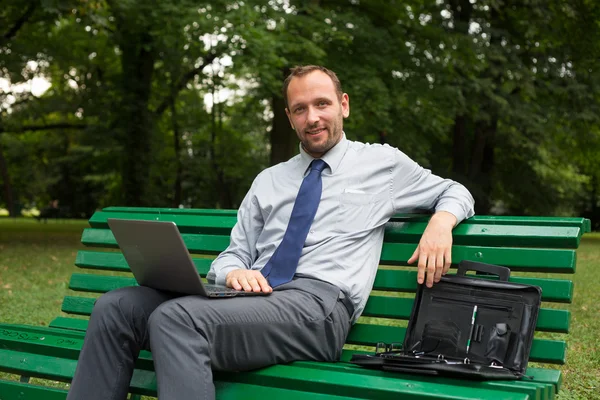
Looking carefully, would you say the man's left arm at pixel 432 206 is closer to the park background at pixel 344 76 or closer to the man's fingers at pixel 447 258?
the man's fingers at pixel 447 258

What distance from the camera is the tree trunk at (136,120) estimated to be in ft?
67.6

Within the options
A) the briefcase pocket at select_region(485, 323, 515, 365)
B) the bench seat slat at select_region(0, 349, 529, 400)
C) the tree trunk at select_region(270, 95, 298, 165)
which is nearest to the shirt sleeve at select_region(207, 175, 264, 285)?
the bench seat slat at select_region(0, 349, 529, 400)

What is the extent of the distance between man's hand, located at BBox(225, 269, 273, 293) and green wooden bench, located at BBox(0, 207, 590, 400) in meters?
0.36

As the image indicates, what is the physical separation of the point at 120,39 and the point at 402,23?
6587 mm

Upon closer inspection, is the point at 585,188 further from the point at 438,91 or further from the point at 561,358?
the point at 561,358

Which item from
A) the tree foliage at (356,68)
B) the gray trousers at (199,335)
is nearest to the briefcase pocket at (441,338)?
the gray trousers at (199,335)

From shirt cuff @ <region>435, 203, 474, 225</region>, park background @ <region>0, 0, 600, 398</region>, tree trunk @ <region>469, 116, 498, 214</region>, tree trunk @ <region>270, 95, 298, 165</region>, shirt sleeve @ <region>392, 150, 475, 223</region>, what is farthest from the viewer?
tree trunk @ <region>469, 116, 498, 214</region>

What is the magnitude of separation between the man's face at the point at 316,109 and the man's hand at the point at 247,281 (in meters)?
0.68

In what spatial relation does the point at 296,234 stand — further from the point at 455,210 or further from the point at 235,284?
the point at 455,210

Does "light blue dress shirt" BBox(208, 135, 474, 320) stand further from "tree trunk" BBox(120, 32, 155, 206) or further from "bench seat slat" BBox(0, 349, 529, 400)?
"tree trunk" BBox(120, 32, 155, 206)

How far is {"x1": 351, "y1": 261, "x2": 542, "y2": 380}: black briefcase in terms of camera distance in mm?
2986

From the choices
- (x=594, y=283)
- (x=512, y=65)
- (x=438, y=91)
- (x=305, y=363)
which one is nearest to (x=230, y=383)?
(x=305, y=363)

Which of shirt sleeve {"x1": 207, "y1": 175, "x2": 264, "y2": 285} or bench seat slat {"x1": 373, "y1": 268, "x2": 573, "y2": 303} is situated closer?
bench seat slat {"x1": 373, "y1": 268, "x2": 573, "y2": 303}

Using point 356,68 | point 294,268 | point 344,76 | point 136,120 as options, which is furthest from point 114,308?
point 136,120
